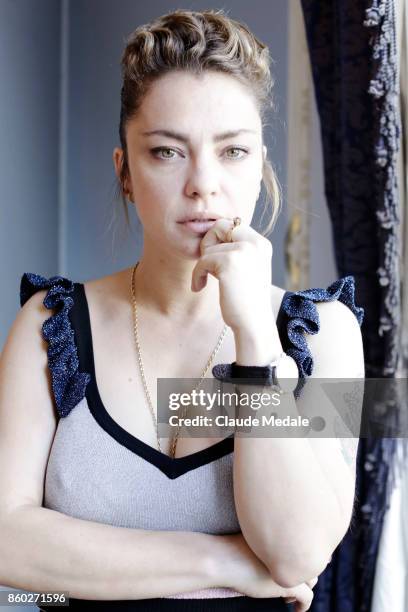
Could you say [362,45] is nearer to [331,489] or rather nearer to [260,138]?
[260,138]

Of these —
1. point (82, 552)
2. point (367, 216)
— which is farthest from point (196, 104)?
point (367, 216)

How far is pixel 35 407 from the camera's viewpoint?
1267 millimetres

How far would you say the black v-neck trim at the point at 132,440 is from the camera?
4.04 ft

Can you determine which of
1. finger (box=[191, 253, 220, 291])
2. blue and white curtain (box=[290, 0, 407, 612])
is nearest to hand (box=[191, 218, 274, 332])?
finger (box=[191, 253, 220, 291])

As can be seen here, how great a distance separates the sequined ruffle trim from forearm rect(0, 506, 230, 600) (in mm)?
315

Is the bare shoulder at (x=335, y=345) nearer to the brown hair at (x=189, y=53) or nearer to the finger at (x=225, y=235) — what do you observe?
the finger at (x=225, y=235)

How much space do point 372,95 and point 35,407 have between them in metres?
1.08

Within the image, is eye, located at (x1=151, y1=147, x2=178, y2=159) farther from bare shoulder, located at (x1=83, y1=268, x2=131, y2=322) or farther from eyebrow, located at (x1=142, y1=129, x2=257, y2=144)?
bare shoulder, located at (x1=83, y1=268, x2=131, y2=322)

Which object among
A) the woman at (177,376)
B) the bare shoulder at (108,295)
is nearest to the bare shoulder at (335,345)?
the woman at (177,376)

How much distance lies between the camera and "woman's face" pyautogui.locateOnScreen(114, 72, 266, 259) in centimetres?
124

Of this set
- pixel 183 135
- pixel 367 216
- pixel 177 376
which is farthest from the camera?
pixel 367 216

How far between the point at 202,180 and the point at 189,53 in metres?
0.21

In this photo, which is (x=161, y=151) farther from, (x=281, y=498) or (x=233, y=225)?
(x=281, y=498)

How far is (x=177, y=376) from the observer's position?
136cm
